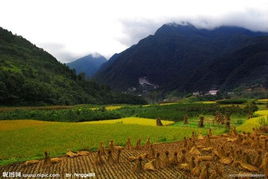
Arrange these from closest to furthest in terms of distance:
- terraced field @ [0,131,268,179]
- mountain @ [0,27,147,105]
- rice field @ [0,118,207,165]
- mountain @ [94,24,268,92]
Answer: terraced field @ [0,131,268,179] < rice field @ [0,118,207,165] < mountain @ [0,27,147,105] < mountain @ [94,24,268,92]

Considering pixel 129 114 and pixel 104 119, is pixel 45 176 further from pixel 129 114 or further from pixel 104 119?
pixel 129 114

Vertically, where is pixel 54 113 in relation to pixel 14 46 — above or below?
below

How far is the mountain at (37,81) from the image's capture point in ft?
220

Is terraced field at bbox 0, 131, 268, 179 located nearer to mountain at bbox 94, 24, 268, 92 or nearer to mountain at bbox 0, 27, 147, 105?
mountain at bbox 0, 27, 147, 105

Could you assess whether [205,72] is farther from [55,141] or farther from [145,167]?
[145,167]

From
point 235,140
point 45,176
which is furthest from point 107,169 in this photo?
point 235,140

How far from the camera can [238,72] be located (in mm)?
136000

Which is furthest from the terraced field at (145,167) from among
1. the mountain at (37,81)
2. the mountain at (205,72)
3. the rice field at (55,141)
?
the mountain at (205,72)

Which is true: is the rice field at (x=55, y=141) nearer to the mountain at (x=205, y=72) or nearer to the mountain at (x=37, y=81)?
the mountain at (x=37, y=81)

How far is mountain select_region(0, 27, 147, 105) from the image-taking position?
67.2 meters

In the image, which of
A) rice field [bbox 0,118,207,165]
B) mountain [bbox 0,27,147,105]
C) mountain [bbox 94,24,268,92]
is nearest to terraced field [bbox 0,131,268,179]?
rice field [bbox 0,118,207,165]

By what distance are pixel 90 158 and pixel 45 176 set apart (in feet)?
11.7

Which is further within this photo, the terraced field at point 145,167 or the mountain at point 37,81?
the mountain at point 37,81

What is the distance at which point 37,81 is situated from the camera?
79.4m
